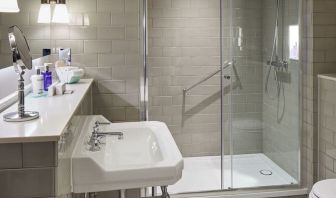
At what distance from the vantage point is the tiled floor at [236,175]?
11.0ft

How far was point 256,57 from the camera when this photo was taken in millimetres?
3654

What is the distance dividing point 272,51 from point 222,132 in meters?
0.97

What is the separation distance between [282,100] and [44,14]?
7.23 feet

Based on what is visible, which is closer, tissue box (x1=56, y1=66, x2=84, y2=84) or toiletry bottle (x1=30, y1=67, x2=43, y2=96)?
toiletry bottle (x1=30, y1=67, x2=43, y2=96)

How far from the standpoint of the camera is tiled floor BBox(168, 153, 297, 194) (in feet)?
11.0

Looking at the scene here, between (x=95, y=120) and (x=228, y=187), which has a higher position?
(x=95, y=120)

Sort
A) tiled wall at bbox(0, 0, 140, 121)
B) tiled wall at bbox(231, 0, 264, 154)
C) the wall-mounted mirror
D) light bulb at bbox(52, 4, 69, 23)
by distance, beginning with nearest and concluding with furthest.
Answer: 1. the wall-mounted mirror
2. light bulb at bbox(52, 4, 69, 23)
3. tiled wall at bbox(0, 0, 140, 121)
4. tiled wall at bbox(231, 0, 264, 154)

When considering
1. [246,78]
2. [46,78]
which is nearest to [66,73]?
[46,78]

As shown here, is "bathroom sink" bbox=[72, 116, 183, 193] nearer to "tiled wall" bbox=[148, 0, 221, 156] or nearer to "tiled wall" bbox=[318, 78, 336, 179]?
"tiled wall" bbox=[318, 78, 336, 179]

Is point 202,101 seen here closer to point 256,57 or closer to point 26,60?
point 256,57

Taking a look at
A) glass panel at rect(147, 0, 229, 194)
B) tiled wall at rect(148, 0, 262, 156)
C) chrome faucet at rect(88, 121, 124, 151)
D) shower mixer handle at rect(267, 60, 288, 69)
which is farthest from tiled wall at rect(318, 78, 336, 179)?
chrome faucet at rect(88, 121, 124, 151)

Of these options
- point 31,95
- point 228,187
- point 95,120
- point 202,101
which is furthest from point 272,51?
point 31,95

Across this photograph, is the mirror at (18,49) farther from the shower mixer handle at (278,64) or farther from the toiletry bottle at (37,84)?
the shower mixer handle at (278,64)

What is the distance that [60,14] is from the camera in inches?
111
